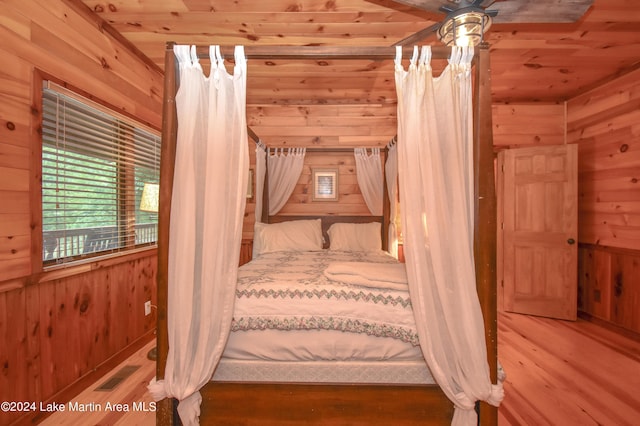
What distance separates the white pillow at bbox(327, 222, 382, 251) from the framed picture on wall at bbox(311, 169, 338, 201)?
0.59 meters

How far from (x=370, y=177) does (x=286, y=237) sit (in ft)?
4.70

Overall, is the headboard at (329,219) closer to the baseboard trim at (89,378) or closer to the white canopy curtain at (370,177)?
the white canopy curtain at (370,177)

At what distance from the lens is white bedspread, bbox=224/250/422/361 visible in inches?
68.5

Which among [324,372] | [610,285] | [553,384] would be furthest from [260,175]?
[610,285]

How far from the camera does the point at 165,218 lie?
159 centimetres

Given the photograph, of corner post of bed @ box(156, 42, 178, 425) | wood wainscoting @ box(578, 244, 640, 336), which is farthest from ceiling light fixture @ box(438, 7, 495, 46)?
wood wainscoting @ box(578, 244, 640, 336)

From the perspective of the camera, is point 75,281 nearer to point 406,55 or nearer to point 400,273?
point 400,273

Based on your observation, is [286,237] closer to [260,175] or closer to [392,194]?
[260,175]

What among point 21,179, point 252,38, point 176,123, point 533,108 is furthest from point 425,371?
point 533,108

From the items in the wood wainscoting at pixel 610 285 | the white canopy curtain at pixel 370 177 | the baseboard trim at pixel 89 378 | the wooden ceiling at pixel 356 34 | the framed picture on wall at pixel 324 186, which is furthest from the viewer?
the framed picture on wall at pixel 324 186

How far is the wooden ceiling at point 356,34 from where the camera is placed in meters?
2.36

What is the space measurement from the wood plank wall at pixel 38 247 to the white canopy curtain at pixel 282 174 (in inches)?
75.6

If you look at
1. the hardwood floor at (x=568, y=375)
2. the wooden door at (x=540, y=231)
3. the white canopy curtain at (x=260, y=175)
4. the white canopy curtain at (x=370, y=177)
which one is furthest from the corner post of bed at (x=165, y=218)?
the wooden door at (x=540, y=231)

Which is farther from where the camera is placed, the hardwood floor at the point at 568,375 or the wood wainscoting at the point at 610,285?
the wood wainscoting at the point at 610,285
